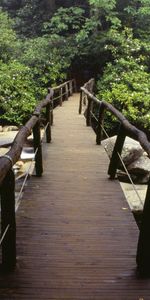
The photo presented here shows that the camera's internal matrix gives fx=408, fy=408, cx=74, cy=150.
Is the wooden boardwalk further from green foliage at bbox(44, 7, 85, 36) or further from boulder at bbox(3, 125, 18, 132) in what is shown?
green foliage at bbox(44, 7, 85, 36)

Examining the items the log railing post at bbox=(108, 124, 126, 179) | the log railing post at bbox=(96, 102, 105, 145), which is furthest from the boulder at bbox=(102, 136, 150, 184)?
the log railing post at bbox=(108, 124, 126, 179)

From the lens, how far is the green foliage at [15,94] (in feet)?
51.3

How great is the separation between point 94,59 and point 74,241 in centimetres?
1747

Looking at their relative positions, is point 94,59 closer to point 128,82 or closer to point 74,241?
point 128,82

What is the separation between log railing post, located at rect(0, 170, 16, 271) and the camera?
3.07 m

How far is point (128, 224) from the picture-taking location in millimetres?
4156

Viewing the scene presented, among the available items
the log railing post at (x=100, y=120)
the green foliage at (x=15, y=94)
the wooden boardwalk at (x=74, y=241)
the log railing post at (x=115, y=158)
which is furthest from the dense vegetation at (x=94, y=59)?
the wooden boardwalk at (x=74, y=241)

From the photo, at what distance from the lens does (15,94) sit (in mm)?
16031

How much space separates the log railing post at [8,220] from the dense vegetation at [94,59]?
12530mm

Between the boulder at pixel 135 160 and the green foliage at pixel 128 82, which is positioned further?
the green foliage at pixel 128 82

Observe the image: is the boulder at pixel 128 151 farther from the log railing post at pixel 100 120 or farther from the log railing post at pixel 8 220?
the log railing post at pixel 8 220

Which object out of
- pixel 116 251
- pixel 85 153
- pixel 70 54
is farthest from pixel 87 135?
pixel 70 54

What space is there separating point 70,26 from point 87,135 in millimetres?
14061

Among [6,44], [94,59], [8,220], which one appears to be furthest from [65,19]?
[8,220]
